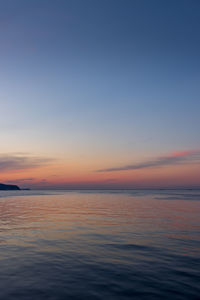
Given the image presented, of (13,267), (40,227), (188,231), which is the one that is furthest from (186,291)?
(40,227)

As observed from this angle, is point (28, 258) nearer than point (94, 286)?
No

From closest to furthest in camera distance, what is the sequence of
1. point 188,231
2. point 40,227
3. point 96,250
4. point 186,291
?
point 186,291 < point 96,250 < point 188,231 < point 40,227

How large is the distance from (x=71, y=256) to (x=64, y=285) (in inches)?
173

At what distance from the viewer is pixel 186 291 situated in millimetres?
9852

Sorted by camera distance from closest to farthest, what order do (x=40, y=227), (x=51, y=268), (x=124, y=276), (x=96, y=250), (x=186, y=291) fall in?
(x=186, y=291) < (x=124, y=276) < (x=51, y=268) < (x=96, y=250) < (x=40, y=227)

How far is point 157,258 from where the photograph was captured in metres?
14.4

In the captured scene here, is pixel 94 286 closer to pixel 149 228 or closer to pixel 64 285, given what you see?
pixel 64 285

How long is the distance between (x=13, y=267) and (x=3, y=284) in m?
2.38

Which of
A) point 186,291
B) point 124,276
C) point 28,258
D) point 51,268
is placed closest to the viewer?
point 186,291

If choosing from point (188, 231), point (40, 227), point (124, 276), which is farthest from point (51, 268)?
point (188, 231)

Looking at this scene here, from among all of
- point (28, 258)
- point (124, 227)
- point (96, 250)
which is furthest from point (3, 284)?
point (124, 227)

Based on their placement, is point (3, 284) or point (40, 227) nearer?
point (3, 284)

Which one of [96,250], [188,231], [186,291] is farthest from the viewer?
[188,231]

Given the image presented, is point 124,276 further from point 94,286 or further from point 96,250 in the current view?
point 96,250
